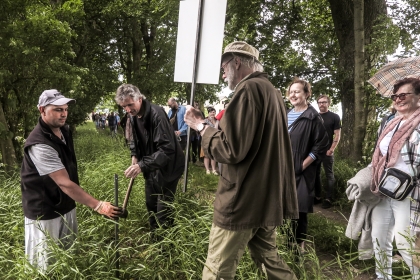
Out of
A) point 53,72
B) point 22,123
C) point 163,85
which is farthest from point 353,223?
point 163,85

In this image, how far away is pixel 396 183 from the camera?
260cm

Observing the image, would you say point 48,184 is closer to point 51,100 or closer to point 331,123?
point 51,100

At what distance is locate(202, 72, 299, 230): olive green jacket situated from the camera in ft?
6.46

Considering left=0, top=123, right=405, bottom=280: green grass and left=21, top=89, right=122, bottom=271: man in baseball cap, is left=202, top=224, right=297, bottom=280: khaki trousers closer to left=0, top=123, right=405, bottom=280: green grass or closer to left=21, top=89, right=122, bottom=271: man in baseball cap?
left=0, top=123, right=405, bottom=280: green grass

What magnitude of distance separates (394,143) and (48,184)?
116 inches

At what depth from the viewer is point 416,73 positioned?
9.51 feet

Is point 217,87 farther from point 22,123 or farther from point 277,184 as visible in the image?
point 277,184

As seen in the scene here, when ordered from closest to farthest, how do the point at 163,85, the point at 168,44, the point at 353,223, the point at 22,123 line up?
1. the point at 353,223
2. the point at 22,123
3. the point at 163,85
4. the point at 168,44

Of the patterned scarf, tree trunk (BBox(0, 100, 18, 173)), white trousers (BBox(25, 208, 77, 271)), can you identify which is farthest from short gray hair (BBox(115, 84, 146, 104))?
tree trunk (BBox(0, 100, 18, 173))

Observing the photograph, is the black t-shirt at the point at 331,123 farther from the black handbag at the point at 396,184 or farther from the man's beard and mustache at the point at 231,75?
the man's beard and mustache at the point at 231,75

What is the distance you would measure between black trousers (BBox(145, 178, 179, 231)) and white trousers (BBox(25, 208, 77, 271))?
38.6 inches

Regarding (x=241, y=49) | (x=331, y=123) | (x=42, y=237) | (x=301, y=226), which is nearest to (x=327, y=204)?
(x=331, y=123)

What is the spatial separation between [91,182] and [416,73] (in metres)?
4.78

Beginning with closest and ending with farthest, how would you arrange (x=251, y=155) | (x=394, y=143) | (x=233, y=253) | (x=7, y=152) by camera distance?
1. (x=251, y=155)
2. (x=233, y=253)
3. (x=394, y=143)
4. (x=7, y=152)
